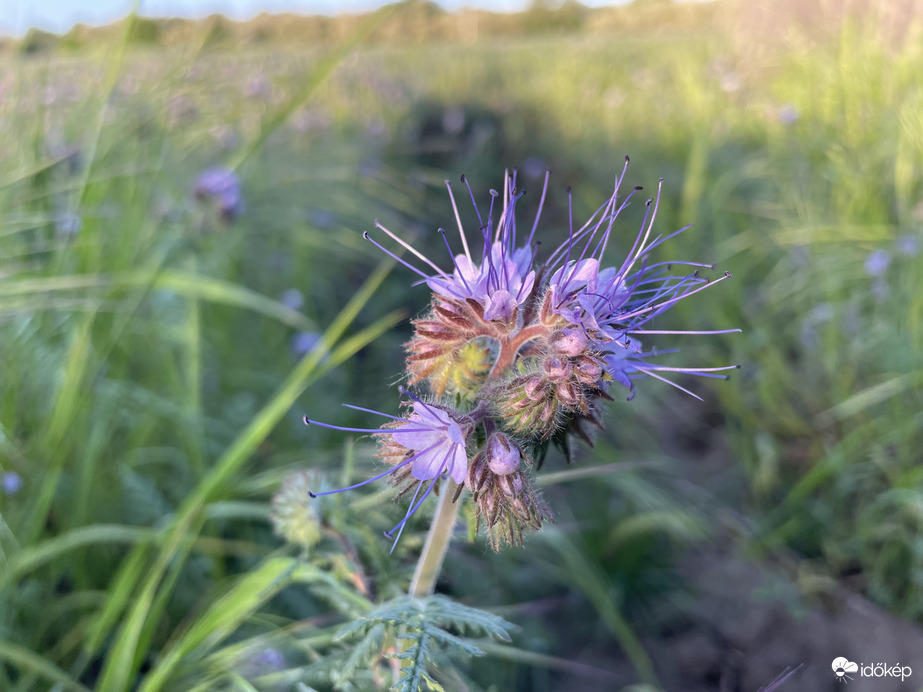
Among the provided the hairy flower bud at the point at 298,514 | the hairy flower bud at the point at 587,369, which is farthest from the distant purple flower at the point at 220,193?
the hairy flower bud at the point at 587,369

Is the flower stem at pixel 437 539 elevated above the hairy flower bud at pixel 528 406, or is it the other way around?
the hairy flower bud at pixel 528 406

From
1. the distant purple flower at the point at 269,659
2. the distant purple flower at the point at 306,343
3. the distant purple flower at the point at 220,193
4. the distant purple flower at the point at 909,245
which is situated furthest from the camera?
the distant purple flower at the point at 306,343

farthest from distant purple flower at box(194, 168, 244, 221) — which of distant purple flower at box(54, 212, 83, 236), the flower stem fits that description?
the flower stem

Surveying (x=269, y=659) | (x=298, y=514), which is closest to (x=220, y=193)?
(x=298, y=514)

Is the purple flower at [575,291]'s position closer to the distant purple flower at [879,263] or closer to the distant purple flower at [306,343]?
the distant purple flower at [306,343]

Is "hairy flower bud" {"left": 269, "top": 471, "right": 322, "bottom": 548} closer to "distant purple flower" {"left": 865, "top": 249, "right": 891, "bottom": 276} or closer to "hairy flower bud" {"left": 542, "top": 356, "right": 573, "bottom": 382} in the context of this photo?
"hairy flower bud" {"left": 542, "top": 356, "right": 573, "bottom": 382}

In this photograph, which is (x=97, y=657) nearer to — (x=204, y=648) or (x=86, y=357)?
(x=204, y=648)
